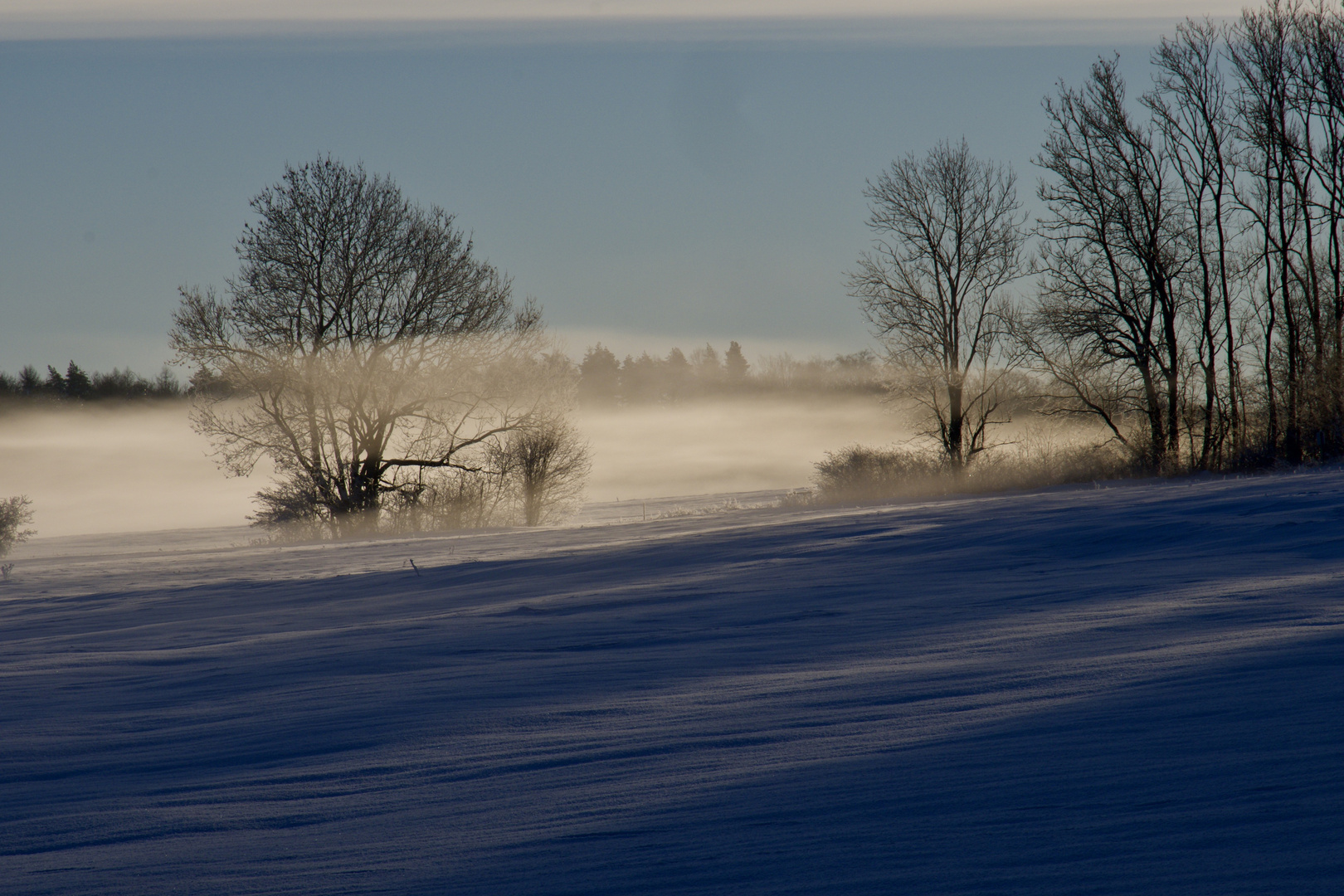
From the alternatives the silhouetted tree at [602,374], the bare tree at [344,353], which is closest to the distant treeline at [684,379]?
the silhouetted tree at [602,374]

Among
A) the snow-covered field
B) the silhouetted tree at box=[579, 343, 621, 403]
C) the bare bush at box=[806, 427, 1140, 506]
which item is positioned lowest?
the snow-covered field

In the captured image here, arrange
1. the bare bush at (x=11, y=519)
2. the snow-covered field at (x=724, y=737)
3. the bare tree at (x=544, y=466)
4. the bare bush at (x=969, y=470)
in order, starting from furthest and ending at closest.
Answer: the bare tree at (x=544, y=466) → the bare bush at (x=969, y=470) → the bare bush at (x=11, y=519) → the snow-covered field at (x=724, y=737)

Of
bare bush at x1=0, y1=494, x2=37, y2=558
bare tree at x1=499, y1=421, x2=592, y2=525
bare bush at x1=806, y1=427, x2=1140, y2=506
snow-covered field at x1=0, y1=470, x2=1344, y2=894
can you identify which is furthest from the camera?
bare tree at x1=499, y1=421, x2=592, y2=525

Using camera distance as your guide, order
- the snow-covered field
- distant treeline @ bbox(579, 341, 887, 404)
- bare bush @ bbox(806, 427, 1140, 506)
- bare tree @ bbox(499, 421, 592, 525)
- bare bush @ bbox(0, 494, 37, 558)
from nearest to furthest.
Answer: the snow-covered field
bare bush @ bbox(0, 494, 37, 558)
bare bush @ bbox(806, 427, 1140, 506)
bare tree @ bbox(499, 421, 592, 525)
distant treeline @ bbox(579, 341, 887, 404)

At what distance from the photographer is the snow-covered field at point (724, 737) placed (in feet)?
8.34

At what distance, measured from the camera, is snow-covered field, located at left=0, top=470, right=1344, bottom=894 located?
2.54m

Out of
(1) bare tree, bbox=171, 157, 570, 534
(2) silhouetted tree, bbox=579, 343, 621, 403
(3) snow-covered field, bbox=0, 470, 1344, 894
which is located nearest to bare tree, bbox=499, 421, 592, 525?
(1) bare tree, bbox=171, 157, 570, 534

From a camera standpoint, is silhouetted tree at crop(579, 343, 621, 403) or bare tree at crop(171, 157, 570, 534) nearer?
bare tree at crop(171, 157, 570, 534)

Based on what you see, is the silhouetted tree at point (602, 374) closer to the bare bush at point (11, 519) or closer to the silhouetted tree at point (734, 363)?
the silhouetted tree at point (734, 363)

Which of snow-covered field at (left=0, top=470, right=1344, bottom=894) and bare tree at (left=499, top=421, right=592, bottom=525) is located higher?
bare tree at (left=499, top=421, right=592, bottom=525)

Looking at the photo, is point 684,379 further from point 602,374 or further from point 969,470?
point 969,470

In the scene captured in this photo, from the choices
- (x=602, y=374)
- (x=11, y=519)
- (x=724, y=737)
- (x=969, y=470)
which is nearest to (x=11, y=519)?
(x=11, y=519)

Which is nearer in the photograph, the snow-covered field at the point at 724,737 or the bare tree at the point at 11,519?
the snow-covered field at the point at 724,737

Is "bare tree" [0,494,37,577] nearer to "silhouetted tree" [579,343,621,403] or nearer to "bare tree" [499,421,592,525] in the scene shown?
"bare tree" [499,421,592,525]
